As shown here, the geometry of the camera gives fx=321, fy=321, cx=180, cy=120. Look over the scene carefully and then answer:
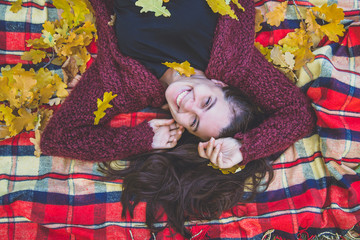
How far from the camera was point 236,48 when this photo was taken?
2.21m

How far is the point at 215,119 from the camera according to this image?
202 centimetres

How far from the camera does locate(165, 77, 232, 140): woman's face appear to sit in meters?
1.99

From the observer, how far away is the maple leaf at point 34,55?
2.34 meters

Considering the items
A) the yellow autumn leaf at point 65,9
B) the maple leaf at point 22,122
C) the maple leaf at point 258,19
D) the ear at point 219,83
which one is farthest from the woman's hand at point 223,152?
the yellow autumn leaf at point 65,9

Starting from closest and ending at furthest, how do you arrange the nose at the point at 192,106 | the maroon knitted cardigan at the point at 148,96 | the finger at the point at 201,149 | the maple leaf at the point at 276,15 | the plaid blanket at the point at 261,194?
the nose at the point at 192,106
the finger at the point at 201,149
the maroon knitted cardigan at the point at 148,96
the plaid blanket at the point at 261,194
the maple leaf at the point at 276,15

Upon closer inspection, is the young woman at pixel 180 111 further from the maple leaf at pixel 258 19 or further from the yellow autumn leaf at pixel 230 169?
the maple leaf at pixel 258 19

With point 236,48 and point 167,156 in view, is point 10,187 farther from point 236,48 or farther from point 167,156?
point 236,48

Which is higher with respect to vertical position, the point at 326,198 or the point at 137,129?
the point at 137,129

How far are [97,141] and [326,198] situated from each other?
5.65ft

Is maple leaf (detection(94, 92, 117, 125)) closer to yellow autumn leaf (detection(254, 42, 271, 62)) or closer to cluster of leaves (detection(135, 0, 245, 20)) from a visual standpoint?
cluster of leaves (detection(135, 0, 245, 20))

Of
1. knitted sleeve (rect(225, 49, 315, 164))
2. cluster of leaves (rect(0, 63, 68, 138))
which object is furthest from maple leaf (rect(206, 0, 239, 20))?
cluster of leaves (rect(0, 63, 68, 138))

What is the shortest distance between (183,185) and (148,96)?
69cm

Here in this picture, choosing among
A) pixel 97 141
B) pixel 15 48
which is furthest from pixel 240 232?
pixel 15 48

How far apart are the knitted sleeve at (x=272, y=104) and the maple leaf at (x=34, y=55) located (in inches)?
53.6
